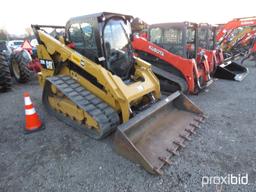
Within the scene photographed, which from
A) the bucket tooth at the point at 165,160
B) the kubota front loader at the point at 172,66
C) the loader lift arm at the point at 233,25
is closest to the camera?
the bucket tooth at the point at 165,160

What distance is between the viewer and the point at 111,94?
124 inches

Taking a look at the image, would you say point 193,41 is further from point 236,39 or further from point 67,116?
point 236,39

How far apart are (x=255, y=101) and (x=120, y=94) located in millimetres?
3862

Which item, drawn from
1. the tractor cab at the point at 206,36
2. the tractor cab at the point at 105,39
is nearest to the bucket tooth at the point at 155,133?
the tractor cab at the point at 105,39

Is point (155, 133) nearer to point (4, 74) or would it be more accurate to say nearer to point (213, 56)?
point (213, 56)

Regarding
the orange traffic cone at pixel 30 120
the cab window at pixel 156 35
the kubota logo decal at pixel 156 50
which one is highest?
the cab window at pixel 156 35

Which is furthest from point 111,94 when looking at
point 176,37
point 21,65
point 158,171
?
point 21,65

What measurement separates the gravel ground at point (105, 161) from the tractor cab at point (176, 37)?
2.47 m

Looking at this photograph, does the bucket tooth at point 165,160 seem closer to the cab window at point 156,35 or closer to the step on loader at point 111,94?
the step on loader at point 111,94

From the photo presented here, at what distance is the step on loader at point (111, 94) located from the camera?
2848 mm

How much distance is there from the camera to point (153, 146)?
2.81 meters

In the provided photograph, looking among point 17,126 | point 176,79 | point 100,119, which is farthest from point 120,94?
point 176,79

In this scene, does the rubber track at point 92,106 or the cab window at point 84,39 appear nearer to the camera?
the rubber track at point 92,106
